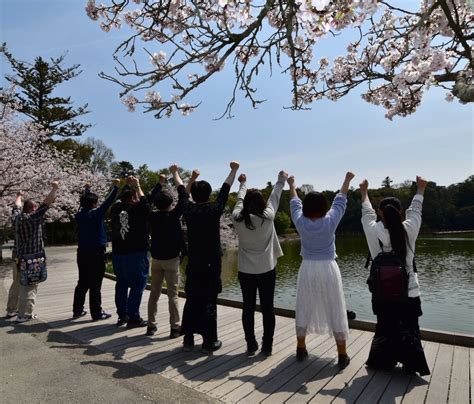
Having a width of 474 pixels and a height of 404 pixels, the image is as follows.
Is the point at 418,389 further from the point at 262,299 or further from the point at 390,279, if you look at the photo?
the point at 262,299

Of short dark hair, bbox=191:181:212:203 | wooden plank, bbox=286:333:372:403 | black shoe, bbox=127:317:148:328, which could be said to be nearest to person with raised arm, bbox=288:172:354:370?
wooden plank, bbox=286:333:372:403

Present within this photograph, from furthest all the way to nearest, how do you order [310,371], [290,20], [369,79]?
[369,79]
[310,371]
[290,20]

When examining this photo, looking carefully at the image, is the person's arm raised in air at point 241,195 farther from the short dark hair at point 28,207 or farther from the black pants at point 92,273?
the short dark hair at point 28,207

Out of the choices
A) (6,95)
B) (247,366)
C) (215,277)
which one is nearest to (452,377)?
(247,366)

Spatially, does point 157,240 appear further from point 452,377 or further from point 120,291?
point 452,377

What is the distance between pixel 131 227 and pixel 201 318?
1.48 metres

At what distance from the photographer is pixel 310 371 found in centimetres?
303

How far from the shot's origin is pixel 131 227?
4285 mm

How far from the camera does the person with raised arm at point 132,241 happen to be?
428 cm

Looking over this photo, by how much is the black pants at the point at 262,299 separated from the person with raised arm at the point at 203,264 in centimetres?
31

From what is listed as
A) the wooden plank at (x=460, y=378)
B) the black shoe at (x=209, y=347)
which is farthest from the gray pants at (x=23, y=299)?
the wooden plank at (x=460, y=378)

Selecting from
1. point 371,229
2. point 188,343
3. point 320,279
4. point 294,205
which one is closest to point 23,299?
point 188,343

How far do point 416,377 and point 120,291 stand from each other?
337cm

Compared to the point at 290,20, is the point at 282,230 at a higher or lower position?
lower
